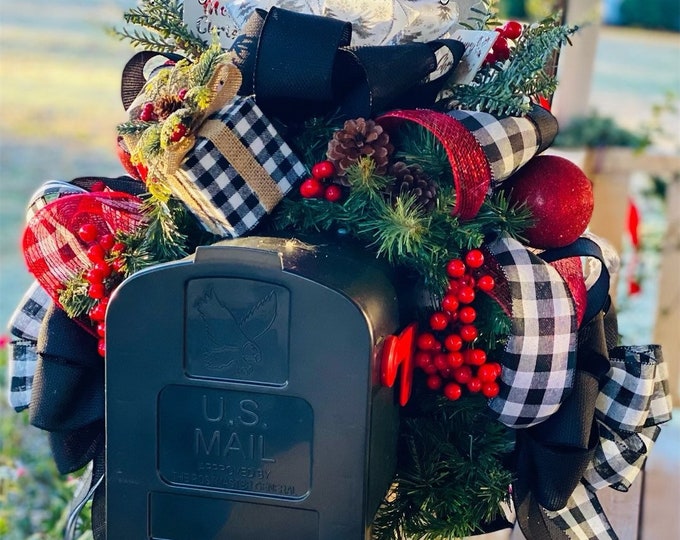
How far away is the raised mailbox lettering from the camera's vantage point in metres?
0.88

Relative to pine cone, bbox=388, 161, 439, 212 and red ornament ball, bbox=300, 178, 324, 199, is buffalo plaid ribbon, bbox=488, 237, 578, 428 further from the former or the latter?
red ornament ball, bbox=300, 178, 324, 199

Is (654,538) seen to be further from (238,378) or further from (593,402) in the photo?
(238,378)

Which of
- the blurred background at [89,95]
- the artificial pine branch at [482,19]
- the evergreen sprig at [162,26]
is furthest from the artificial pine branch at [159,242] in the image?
the blurred background at [89,95]

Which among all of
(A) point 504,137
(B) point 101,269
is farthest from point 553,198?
(B) point 101,269

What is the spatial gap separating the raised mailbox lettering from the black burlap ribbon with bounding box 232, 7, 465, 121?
0.34 metres

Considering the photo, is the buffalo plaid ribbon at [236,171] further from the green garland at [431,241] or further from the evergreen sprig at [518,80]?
the evergreen sprig at [518,80]

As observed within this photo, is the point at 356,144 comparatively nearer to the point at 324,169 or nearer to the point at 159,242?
the point at 324,169

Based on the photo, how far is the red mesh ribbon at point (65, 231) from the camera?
1040 millimetres

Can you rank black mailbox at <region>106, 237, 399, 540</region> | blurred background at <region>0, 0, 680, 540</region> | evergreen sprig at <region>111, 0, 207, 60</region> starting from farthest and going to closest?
blurred background at <region>0, 0, 680, 540</region>, evergreen sprig at <region>111, 0, 207, 60</region>, black mailbox at <region>106, 237, 399, 540</region>

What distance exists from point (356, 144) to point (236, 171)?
131mm

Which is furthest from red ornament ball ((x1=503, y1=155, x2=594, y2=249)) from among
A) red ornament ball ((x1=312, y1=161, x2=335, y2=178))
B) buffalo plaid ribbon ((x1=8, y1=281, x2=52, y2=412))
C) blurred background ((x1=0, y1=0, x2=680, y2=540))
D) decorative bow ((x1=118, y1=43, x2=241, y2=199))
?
blurred background ((x1=0, y1=0, x2=680, y2=540))

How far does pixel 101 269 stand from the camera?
0.99 meters

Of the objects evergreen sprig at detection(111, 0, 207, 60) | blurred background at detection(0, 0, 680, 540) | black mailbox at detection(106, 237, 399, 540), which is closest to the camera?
black mailbox at detection(106, 237, 399, 540)

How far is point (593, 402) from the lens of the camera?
1.03 meters
